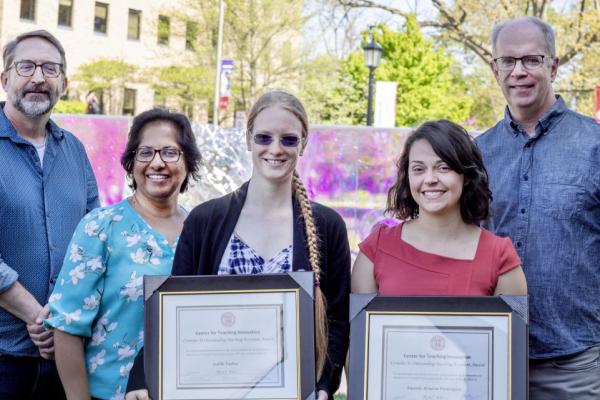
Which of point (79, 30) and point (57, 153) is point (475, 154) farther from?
point (79, 30)

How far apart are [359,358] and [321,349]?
0.21 m

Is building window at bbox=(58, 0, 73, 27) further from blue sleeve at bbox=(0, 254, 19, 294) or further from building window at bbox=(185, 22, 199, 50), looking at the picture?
blue sleeve at bbox=(0, 254, 19, 294)

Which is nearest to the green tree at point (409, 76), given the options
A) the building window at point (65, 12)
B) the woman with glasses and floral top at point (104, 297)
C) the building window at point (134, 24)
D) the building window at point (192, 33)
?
the building window at point (192, 33)

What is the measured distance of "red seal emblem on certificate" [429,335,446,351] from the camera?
9.89 ft

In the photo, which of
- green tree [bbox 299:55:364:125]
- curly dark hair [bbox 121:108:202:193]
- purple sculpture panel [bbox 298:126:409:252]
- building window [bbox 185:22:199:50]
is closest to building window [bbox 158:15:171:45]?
building window [bbox 185:22:199:50]

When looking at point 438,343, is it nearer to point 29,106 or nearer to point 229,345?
point 229,345

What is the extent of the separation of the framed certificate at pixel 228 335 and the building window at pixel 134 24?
44.5 meters

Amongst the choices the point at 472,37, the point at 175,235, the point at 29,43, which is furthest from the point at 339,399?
the point at 472,37

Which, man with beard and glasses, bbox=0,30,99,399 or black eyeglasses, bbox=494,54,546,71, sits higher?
black eyeglasses, bbox=494,54,546,71

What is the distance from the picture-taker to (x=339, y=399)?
20.8 feet

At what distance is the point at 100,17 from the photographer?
44719 mm

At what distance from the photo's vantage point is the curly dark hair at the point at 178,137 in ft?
12.1

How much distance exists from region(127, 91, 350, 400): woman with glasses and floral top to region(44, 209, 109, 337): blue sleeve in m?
0.33

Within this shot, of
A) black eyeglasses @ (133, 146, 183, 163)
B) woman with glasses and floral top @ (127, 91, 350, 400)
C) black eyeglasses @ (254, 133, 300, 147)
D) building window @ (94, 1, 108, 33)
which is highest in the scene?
building window @ (94, 1, 108, 33)
